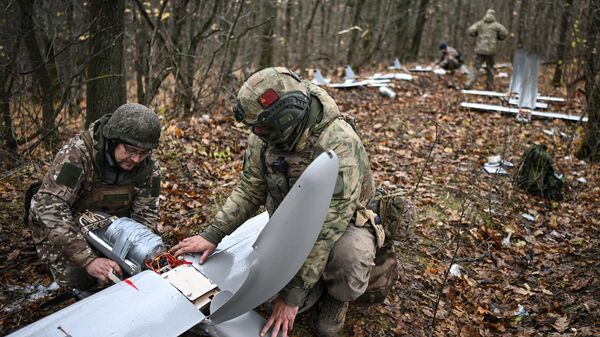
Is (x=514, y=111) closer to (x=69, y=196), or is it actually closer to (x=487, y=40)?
(x=487, y=40)

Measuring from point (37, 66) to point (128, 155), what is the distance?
324 cm

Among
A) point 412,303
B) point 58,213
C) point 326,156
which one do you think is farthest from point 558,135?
Answer: point 58,213

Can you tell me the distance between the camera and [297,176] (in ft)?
8.97

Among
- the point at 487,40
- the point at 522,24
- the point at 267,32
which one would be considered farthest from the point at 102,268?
the point at 522,24

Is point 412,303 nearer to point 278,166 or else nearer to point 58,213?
point 278,166

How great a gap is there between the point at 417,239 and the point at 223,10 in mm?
7036

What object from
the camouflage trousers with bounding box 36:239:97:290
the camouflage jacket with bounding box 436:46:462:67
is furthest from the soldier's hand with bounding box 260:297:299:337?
the camouflage jacket with bounding box 436:46:462:67

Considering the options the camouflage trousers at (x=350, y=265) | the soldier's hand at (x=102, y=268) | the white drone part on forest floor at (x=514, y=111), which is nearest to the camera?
the camouflage trousers at (x=350, y=265)

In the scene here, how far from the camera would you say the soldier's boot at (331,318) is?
2.81m

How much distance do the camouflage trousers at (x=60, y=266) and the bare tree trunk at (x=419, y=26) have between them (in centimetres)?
1685

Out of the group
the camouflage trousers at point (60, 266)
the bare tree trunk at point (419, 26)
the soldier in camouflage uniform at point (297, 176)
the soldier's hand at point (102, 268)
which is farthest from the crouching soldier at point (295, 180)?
the bare tree trunk at point (419, 26)

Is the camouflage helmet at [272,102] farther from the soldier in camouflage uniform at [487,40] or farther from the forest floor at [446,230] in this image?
the soldier in camouflage uniform at [487,40]

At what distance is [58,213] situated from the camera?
9.19 ft

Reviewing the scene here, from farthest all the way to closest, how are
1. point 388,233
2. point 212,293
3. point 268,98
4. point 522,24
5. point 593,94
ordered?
point 522,24
point 593,94
point 388,233
point 212,293
point 268,98
